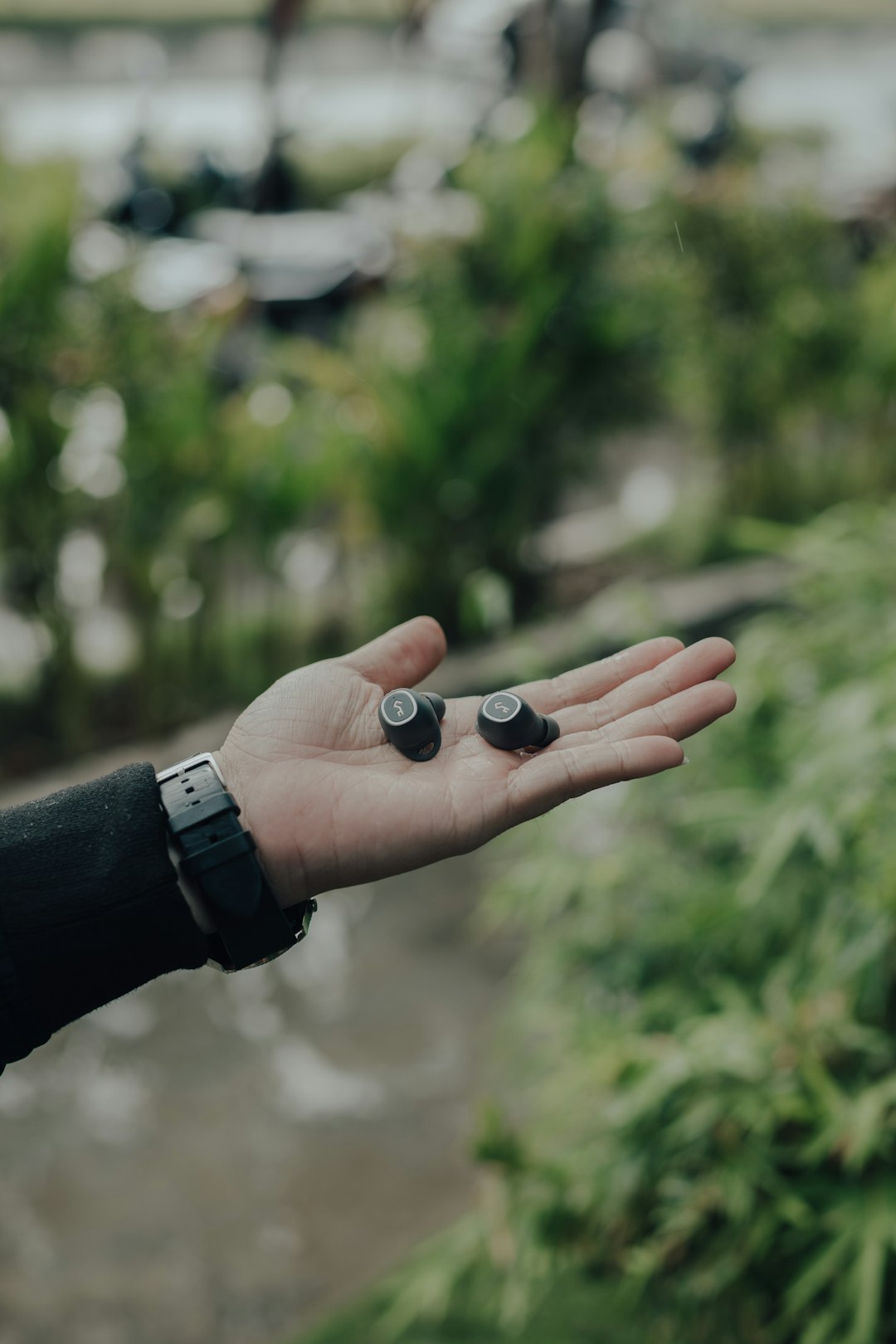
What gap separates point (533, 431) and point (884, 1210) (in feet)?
13.1

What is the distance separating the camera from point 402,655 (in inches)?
86.0

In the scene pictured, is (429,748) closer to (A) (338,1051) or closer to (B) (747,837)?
(B) (747,837)

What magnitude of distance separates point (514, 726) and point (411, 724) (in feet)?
0.49

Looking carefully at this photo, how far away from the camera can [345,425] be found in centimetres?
538

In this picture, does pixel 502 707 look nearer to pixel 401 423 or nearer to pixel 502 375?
pixel 401 423

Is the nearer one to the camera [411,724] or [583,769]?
[583,769]

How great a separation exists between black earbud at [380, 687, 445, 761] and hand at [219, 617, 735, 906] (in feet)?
0.06

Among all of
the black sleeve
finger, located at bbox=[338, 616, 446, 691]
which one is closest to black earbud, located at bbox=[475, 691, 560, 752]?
finger, located at bbox=[338, 616, 446, 691]

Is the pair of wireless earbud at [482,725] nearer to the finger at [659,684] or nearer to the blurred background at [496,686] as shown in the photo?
the finger at [659,684]

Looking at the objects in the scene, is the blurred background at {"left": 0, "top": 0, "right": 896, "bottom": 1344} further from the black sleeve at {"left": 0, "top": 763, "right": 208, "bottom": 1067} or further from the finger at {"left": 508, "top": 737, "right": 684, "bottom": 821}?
the black sleeve at {"left": 0, "top": 763, "right": 208, "bottom": 1067}

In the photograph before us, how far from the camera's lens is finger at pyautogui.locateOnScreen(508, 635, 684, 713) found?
2.09 metres

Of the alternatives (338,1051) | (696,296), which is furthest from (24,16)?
(338,1051)

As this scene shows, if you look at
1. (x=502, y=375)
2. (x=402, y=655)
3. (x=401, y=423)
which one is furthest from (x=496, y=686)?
(x=402, y=655)

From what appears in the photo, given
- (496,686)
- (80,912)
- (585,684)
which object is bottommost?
(496,686)
